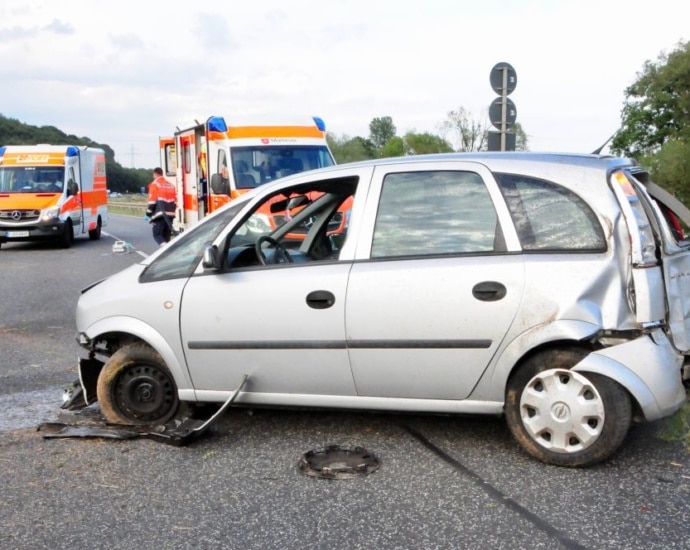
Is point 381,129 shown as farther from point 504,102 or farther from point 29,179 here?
point 504,102

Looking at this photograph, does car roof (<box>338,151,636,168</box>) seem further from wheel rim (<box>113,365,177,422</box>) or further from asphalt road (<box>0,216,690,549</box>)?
wheel rim (<box>113,365,177,422</box>)

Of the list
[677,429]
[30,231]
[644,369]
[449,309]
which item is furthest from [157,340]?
[30,231]

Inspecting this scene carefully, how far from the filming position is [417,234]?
480 cm

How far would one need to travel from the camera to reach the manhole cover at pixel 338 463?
14.9ft

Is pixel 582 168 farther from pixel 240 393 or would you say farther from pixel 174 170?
pixel 174 170

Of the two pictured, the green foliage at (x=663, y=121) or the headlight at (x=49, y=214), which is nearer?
the headlight at (x=49, y=214)

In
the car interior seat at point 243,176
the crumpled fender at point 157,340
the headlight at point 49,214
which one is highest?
the car interior seat at point 243,176

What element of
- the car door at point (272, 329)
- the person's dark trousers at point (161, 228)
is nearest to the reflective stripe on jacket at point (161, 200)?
the person's dark trousers at point (161, 228)

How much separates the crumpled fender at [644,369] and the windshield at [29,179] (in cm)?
1995

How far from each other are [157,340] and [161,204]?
12439 millimetres

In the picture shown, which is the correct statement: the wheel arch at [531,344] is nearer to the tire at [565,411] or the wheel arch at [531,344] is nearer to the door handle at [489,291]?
the tire at [565,411]

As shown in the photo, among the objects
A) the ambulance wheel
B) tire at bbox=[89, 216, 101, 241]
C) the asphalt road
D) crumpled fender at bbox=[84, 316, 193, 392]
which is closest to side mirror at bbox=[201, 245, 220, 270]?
crumpled fender at bbox=[84, 316, 193, 392]

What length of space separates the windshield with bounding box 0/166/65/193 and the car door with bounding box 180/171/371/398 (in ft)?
59.9

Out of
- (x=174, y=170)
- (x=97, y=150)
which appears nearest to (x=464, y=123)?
(x=97, y=150)
